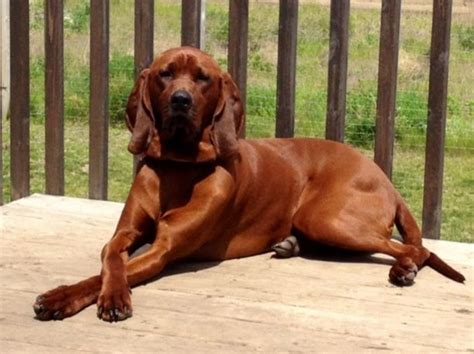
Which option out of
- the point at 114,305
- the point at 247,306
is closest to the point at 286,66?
the point at 247,306

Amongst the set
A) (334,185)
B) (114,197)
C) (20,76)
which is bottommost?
(114,197)

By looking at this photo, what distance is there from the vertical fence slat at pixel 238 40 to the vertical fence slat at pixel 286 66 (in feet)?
0.60

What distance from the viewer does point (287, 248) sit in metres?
4.65

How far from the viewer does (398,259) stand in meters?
4.42

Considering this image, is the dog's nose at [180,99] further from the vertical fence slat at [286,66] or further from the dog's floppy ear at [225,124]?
the vertical fence slat at [286,66]

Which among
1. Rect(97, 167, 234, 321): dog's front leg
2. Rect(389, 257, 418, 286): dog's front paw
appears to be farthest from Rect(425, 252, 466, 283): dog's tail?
Rect(97, 167, 234, 321): dog's front leg

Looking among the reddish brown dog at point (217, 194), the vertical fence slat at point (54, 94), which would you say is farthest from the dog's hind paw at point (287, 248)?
the vertical fence slat at point (54, 94)

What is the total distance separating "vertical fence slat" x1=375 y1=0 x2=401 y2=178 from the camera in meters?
5.04

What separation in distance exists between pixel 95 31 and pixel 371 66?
20.6 feet

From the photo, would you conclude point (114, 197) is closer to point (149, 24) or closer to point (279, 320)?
point (149, 24)

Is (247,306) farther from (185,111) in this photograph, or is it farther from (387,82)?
(387,82)

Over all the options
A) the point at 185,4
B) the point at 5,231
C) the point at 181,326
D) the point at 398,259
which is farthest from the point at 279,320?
the point at 185,4

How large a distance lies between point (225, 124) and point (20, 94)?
179 centimetres

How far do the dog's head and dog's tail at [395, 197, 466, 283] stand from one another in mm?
895
